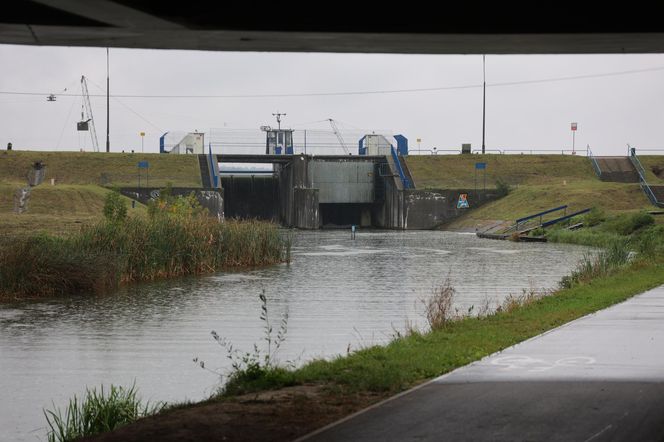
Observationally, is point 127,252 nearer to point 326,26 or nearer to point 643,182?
point 326,26

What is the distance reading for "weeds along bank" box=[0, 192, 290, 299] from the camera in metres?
32.2

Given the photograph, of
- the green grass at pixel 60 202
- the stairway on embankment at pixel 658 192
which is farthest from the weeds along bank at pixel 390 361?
the stairway on embankment at pixel 658 192

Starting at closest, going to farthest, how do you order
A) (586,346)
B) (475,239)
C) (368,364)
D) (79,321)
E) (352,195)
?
(368,364) → (586,346) → (79,321) → (475,239) → (352,195)

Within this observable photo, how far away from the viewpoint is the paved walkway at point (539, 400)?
35.3 ft

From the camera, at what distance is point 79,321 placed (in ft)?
88.2

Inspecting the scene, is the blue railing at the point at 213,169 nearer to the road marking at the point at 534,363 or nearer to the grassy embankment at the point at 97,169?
the grassy embankment at the point at 97,169

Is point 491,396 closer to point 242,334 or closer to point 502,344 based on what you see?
point 502,344

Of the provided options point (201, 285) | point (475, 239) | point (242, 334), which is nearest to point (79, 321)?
point (242, 334)

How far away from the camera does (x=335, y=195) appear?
102 metres

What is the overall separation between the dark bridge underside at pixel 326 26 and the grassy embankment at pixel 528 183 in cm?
6809

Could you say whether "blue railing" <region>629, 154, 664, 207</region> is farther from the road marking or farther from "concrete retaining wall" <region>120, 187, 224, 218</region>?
the road marking

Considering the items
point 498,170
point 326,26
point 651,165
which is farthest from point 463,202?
point 326,26

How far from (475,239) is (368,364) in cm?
6306

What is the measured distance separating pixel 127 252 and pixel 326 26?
81.7 ft
